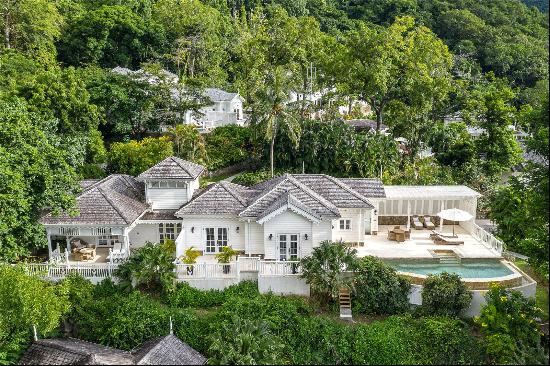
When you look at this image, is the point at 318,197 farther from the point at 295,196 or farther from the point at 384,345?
the point at 384,345

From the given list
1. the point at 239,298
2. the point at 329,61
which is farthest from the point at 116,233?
the point at 329,61

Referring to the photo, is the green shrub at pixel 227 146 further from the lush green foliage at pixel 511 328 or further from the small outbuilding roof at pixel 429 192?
the lush green foliage at pixel 511 328

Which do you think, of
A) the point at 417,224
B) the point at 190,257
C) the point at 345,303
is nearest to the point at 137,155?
the point at 190,257

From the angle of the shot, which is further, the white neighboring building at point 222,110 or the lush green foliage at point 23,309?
the white neighboring building at point 222,110

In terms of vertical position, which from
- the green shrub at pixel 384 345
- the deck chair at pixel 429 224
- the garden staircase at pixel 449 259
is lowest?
the green shrub at pixel 384 345

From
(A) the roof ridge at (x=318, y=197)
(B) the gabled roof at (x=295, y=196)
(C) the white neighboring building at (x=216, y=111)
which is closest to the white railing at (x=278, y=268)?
(B) the gabled roof at (x=295, y=196)

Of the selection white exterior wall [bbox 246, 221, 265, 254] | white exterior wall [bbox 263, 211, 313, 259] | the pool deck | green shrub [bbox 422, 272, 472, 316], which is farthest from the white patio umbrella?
white exterior wall [bbox 246, 221, 265, 254]
